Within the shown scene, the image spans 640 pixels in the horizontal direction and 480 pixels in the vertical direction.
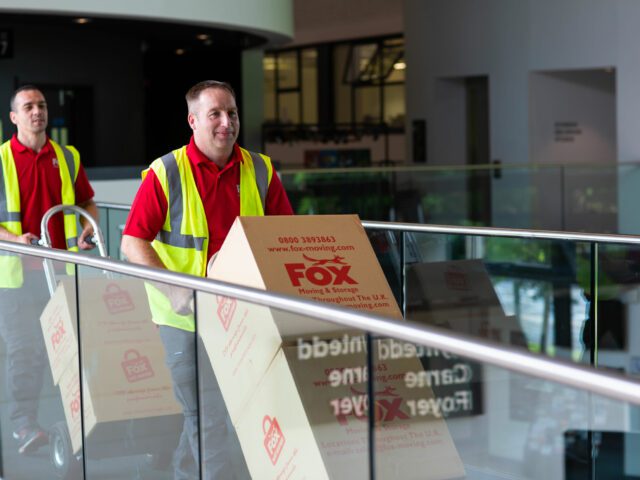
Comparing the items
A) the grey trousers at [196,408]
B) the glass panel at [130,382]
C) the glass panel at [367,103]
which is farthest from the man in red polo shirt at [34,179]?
the glass panel at [367,103]

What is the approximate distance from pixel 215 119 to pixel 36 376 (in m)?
1.13

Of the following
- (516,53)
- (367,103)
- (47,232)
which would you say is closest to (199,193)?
(47,232)

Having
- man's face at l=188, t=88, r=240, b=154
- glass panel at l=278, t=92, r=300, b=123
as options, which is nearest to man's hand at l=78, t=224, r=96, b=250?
man's face at l=188, t=88, r=240, b=154

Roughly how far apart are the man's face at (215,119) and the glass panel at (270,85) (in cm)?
2851

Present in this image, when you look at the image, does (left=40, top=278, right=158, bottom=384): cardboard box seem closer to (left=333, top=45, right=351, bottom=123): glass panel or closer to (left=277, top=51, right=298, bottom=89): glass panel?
(left=333, top=45, right=351, bottom=123): glass panel

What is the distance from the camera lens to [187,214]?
3.88 metres

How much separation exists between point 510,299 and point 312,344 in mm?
10208

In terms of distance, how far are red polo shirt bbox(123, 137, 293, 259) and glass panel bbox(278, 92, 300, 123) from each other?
27.9 meters

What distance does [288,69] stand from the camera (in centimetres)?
3172

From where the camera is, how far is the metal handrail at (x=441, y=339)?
171 cm

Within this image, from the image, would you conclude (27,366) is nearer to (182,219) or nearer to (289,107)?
(182,219)

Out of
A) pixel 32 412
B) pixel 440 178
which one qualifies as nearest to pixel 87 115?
Answer: pixel 440 178

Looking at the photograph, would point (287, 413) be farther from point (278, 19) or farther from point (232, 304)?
point (278, 19)

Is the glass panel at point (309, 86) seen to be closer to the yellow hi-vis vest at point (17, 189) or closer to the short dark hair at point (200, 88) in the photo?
the yellow hi-vis vest at point (17, 189)
